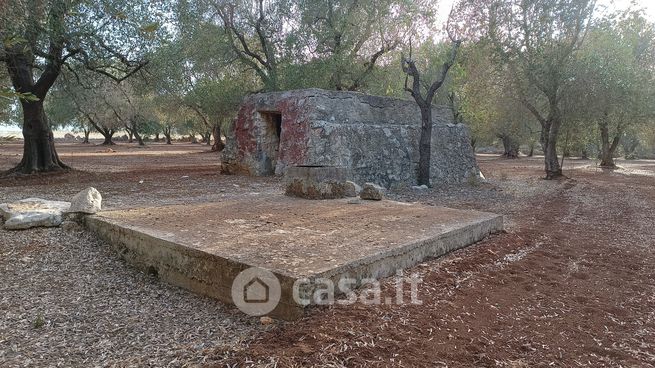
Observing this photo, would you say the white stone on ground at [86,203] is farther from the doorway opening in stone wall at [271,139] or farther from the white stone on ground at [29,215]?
the doorway opening in stone wall at [271,139]

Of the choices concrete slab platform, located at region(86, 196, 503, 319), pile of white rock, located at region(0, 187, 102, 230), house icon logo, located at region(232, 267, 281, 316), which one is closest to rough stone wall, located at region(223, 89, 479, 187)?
concrete slab platform, located at region(86, 196, 503, 319)

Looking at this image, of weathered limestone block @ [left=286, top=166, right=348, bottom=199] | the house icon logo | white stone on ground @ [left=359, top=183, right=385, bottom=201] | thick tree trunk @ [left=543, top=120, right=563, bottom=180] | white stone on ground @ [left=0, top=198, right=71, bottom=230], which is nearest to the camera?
the house icon logo

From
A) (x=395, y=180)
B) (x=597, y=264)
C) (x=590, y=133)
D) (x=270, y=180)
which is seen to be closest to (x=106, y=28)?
(x=270, y=180)

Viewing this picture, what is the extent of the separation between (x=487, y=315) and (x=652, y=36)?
807 inches

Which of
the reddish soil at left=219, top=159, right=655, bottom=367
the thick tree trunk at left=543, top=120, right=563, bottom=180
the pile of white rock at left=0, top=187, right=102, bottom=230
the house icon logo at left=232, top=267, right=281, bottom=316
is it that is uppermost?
the thick tree trunk at left=543, top=120, right=563, bottom=180

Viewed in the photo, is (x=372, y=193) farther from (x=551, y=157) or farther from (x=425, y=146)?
(x=551, y=157)

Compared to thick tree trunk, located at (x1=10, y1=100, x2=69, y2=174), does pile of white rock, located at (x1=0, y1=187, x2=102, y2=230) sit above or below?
below

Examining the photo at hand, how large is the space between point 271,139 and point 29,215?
7123mm

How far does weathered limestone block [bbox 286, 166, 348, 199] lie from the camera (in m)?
6.51

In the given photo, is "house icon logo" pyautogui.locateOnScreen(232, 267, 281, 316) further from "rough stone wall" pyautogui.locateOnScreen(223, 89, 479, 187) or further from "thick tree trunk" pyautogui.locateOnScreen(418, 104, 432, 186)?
"thick tree trunk" pyautogui.locateOnScreen(418, 104, 432, 186)

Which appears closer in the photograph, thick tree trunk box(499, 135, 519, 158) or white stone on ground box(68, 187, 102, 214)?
white stone on ground box(68, 187, 102, 214)

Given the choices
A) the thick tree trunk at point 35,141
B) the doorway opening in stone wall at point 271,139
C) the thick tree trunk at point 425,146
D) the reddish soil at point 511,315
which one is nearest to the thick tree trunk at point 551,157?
the thick tree trunk at point 425,146

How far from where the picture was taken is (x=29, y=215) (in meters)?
4.91

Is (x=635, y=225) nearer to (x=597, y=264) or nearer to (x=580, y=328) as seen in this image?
(x=597, y=264)
